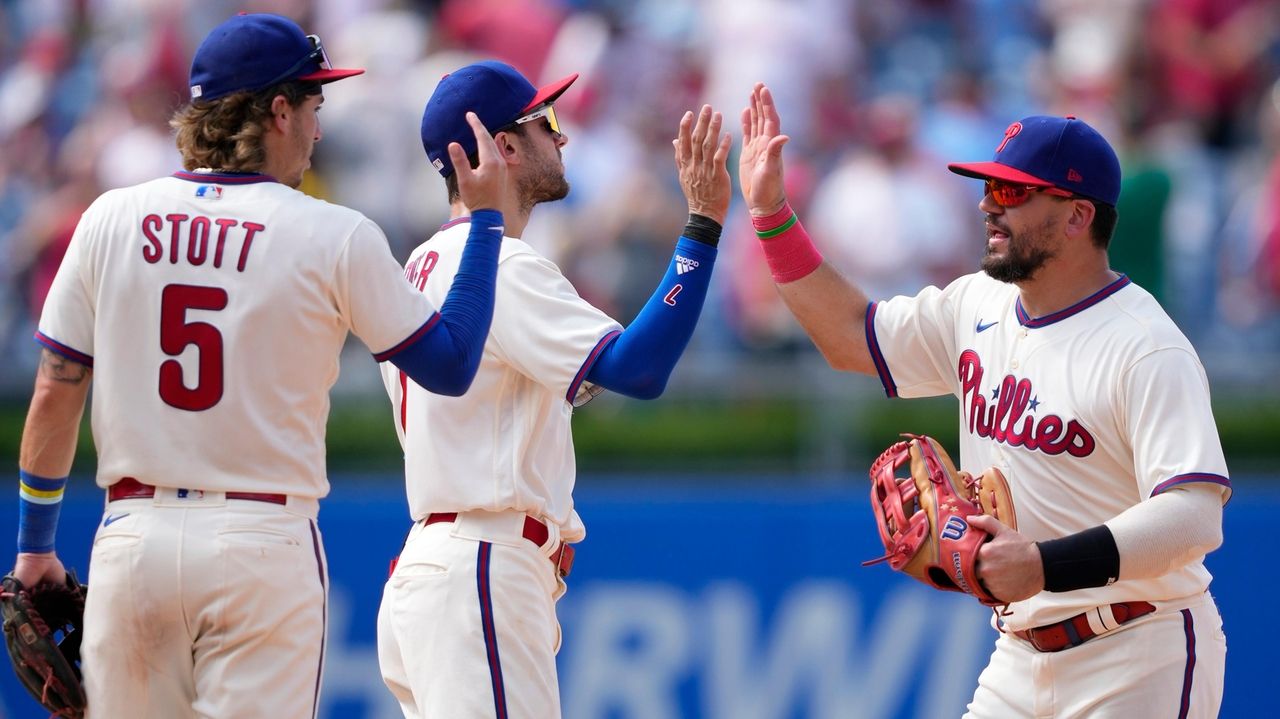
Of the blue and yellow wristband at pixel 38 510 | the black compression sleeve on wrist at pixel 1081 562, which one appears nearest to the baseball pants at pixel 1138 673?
the black compression sleeve on wrist at pixel 1081 562

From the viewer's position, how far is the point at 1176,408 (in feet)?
13.5

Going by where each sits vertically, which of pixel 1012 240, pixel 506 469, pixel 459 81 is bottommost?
pixel 506 469

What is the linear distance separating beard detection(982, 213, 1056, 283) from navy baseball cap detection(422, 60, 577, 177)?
1284 millimetres

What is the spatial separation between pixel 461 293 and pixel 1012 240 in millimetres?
1524

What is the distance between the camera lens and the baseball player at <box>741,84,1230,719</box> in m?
4.03

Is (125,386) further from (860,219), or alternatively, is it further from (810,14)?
(810,14)

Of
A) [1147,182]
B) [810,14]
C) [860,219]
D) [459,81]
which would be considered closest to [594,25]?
[810,14]

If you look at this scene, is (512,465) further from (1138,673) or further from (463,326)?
(1138,673)

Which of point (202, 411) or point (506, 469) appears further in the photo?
point (506, 469)

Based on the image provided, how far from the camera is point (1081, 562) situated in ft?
13.1

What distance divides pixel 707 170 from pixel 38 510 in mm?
1943

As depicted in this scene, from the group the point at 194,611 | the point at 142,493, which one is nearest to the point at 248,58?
the point at 142,493

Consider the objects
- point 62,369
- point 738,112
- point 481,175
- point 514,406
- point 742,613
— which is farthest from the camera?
point 738,112

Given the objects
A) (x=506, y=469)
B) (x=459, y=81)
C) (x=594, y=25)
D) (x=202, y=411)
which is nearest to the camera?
(x=202, y=411)
